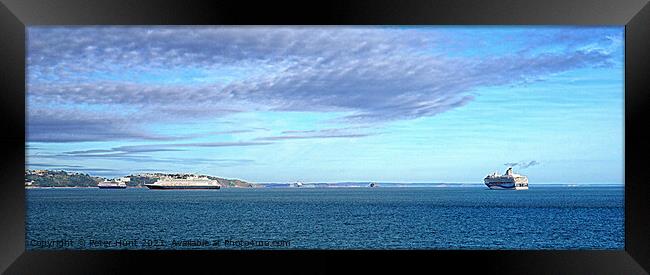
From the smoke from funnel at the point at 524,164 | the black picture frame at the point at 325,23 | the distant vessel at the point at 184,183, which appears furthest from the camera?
the smoke from funnel at the point at 524,164

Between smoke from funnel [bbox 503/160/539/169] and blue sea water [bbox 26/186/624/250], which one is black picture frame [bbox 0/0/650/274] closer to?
blue sea water [bbox 26/186/624/250]

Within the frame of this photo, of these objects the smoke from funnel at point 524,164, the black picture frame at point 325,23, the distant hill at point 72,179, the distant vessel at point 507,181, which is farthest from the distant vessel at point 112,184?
the black picture frame at point 325,23

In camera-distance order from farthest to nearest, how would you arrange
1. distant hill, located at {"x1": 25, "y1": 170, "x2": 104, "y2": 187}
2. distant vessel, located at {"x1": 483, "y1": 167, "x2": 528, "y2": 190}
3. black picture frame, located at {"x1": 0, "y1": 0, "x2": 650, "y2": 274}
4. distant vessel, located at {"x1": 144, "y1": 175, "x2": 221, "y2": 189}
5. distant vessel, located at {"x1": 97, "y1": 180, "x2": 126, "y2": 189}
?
distant vessel, located at {"x1": 97, "y1": 180, "x2": 126, "y2": 189} < distant hill, located at {"x1": 25, "y1": 170, "x2": 104, "y2": 187} < distant vessel, located at {"x1": 483, "y1": 167, "x2": 528, "y2": 190} < distant vessel, located at {"x1": 144, "y1": 175, "x2": 221, "y2": 189} < black picture frame, located at {"x1": 0, "y1": 0, "x2": 650, "y2": 274}

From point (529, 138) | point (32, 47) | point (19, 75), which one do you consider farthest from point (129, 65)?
point (19, 75)

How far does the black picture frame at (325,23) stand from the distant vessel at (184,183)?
4042 centimetres

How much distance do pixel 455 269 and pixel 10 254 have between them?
217cm

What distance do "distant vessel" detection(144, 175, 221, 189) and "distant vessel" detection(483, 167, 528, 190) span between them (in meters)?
18.7

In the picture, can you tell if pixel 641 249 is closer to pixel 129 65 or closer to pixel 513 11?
pixel 513 11

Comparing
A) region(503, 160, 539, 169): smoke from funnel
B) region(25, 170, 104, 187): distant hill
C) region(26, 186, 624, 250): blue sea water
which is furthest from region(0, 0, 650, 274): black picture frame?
region(25, 170, 104, 187): distant hill

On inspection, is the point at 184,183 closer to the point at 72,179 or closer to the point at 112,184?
the point at 72,179

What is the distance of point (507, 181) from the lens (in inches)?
Answer: 1730

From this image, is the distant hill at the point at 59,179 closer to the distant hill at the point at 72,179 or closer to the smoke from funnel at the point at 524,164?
the distant hill at the point at 72,179

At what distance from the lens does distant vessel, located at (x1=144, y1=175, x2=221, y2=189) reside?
141 feet

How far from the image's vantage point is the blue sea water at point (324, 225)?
2505 centimetres
